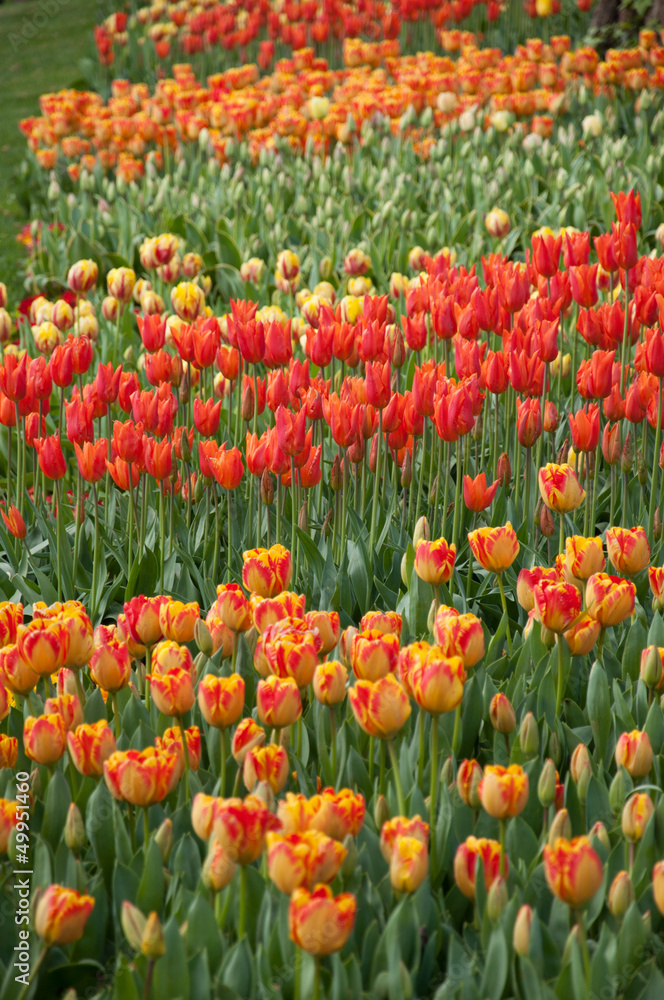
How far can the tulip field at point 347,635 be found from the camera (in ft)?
4.74

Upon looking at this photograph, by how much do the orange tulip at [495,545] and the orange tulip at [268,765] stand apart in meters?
0.67

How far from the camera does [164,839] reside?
1.59 m

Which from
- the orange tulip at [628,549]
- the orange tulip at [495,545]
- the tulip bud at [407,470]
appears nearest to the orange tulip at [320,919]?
the orange tulip at [495,545]

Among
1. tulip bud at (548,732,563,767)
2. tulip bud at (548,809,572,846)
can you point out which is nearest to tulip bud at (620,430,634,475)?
tulip bud at (548,732,563,767)

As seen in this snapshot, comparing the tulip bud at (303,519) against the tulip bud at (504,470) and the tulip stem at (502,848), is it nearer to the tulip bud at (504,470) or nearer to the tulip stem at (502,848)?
the tulip bud at (504,470)

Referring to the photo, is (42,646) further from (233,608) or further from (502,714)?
(502,714)

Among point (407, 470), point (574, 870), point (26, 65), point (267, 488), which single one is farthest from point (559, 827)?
point (26, 65)

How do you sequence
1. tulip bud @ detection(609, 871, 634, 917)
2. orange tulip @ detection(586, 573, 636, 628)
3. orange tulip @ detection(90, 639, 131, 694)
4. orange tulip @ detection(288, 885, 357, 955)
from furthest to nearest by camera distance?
orange tulip @ detection(586, 573, 636, 628) → orange tulip @ detection(90, 639, 131, 694) → tulip bud @ detection(609, 871, 634, 917) → orange tulip @ detection(288, 885, 357, 955)

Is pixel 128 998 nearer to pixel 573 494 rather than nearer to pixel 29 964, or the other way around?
pixel 29 964

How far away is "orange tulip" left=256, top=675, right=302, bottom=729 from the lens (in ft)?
5.15

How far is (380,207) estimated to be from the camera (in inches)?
225

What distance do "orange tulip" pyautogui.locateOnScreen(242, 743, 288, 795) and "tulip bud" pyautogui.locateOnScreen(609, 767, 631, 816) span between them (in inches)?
22.1

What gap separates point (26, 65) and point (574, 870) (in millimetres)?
16168

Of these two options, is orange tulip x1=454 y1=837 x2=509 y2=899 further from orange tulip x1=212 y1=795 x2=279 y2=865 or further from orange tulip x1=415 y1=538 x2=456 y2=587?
orange tulip x1=415 y1=538 x2=456 y2=587
